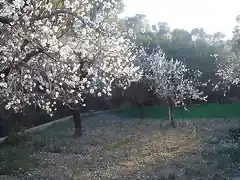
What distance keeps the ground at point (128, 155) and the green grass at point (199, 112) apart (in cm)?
552

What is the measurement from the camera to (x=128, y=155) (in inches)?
621

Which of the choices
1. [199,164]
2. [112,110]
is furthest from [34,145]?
[112,110]

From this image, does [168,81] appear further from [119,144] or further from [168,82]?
[119,144]

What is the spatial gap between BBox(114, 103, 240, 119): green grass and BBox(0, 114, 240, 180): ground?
5519mm

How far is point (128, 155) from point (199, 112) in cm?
1536

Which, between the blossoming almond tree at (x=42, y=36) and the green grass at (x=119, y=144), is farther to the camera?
the green grass at (x=119, y=144)

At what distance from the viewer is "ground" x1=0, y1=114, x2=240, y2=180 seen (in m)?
12.2

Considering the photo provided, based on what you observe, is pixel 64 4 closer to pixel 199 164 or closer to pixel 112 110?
pixel 199 164

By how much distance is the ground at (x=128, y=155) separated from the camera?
479 inches

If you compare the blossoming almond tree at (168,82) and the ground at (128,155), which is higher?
the blossoming almond tree at (168,82)

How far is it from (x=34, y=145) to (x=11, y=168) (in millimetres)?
5230

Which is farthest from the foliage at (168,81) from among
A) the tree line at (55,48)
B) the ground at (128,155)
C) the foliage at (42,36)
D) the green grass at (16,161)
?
the foliage at (42,36)

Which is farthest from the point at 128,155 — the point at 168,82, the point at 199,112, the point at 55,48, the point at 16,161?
the point at 199,112

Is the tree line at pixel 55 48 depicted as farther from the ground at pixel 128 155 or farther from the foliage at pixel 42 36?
the ground at pixel 128 155
